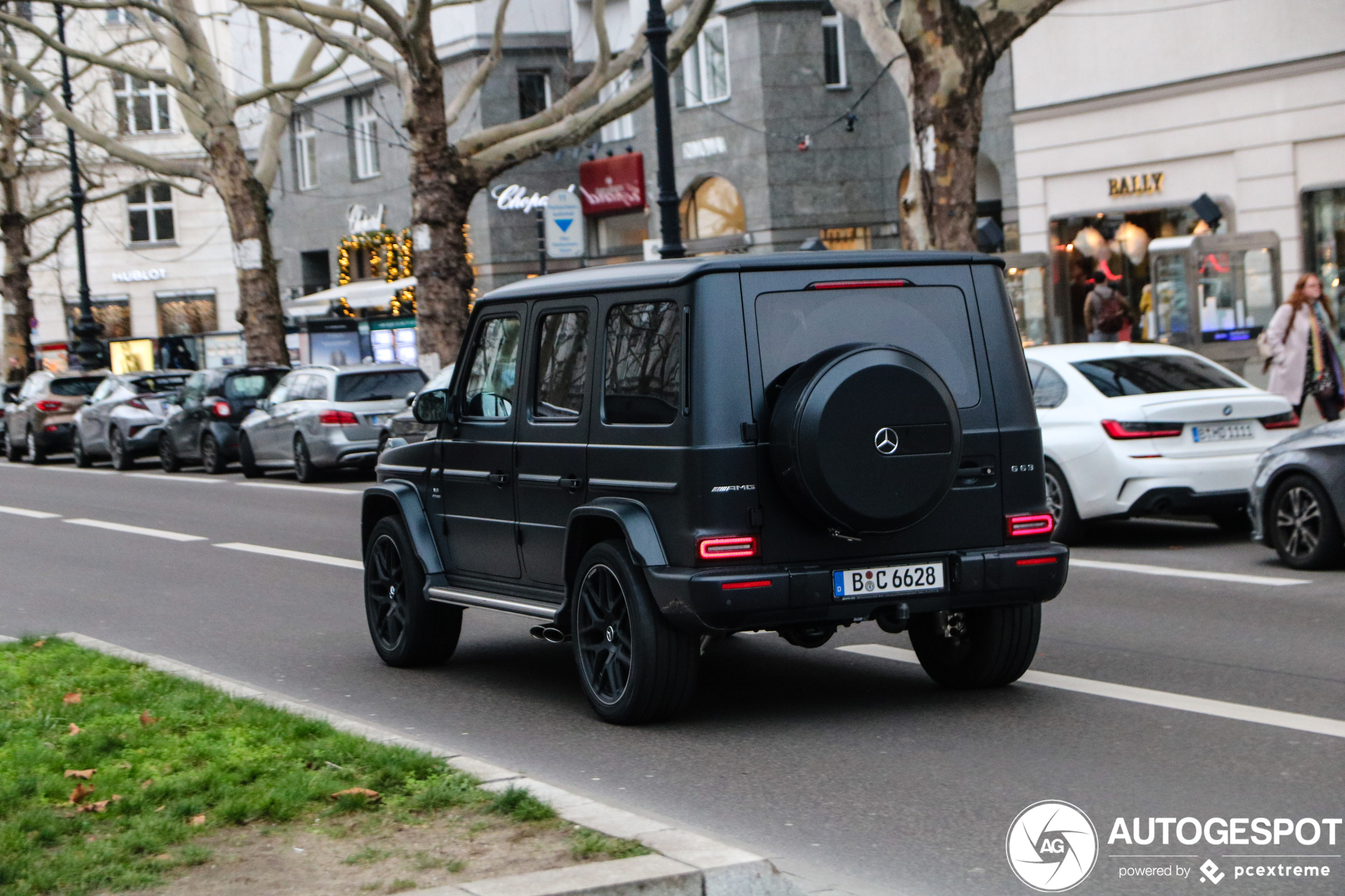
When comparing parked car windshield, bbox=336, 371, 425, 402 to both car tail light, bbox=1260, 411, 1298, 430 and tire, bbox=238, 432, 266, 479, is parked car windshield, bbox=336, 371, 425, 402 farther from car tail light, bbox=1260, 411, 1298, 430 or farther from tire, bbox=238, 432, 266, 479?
car tail light, bbox=1260, 411, 1298, 430

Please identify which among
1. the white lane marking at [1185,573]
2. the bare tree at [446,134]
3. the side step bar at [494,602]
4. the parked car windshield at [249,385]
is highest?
the bare tree at [446,134]

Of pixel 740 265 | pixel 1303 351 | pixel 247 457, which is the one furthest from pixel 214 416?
pixel 740 265

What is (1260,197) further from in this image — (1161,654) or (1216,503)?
(1161,654)

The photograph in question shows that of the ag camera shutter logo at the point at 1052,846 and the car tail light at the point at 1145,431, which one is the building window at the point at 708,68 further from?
the ag camera shutter logo at the point at 1052,846

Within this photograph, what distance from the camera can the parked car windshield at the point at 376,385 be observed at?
24062 millimetres

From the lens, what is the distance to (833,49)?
1528 inches

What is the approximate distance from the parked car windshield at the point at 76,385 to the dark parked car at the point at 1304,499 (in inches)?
1069

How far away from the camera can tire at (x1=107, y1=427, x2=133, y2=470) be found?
3082 centimetres

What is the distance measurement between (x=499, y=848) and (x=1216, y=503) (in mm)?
9012

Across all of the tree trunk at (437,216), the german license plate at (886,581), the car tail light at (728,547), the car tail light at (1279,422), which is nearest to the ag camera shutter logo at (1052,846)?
the german license plate at (886,581)

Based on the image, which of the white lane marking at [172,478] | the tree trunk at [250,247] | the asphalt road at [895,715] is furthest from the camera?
the tree trunk at [250,247]

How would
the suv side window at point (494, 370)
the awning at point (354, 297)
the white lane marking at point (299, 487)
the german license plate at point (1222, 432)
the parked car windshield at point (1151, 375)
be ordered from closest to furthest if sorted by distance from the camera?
the suv side window at point (494, 370) → the german license plate at point (1222, 432) → the parked car windshield at point (1151, 375) → the white lane marking at point (299, 487) → the awning at point (354, 297)

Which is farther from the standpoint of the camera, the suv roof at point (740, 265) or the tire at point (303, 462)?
the tire at point (303, 462)

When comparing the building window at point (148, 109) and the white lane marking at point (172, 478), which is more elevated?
the building window at point (148, 109)
